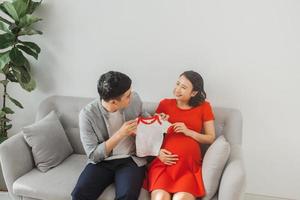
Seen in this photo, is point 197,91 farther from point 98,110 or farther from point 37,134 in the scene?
point 37,134

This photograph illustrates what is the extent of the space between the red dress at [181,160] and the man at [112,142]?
0.12 m

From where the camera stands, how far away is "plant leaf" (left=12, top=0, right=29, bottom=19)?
2432mm

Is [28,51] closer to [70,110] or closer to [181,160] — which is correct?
[70,110]

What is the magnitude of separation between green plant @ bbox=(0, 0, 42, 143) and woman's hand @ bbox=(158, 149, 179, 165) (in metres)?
1.21

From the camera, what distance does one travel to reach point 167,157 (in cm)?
205

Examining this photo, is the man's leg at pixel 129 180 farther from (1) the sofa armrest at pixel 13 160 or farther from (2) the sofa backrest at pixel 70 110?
(1) the sofa armrest at pixel 13 160

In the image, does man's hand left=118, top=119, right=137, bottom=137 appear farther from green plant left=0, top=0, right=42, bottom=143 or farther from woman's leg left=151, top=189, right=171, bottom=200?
green plant left=0, top=0, right=42, bottom=143

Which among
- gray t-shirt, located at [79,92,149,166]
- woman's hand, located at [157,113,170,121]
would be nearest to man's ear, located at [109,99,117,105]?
gray t-shirt, located at [79,92,149,166]

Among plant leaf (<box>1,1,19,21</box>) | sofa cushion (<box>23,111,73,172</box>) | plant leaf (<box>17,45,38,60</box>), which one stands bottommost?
sofa cushion (<box>23,111,73,172</box>)

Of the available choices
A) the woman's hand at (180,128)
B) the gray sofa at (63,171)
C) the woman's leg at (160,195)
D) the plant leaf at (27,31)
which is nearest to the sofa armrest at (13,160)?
the gray sofa at (63,171)

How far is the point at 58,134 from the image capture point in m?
2.39

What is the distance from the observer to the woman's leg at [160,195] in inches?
74.7

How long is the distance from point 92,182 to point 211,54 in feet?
3.80

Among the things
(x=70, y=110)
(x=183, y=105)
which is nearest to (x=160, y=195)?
(x=183, y=105)
